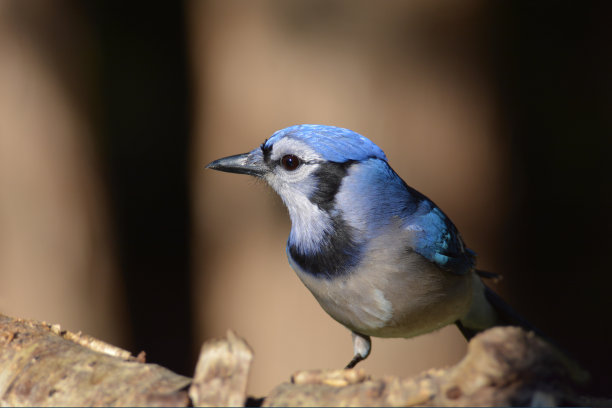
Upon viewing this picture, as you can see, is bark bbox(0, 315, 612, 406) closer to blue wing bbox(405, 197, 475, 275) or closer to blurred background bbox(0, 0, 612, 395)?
blue wing bbox(405, 197, 475, 275)

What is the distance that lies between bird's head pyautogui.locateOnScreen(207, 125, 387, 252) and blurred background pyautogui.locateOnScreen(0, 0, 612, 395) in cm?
157

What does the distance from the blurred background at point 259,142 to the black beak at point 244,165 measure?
57.8 inches

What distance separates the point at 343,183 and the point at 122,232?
2816 millimetres

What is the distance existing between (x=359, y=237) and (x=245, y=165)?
2.14 feet

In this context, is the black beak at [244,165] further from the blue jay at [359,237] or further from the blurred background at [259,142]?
the blurred background at [259,142]

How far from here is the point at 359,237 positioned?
2.54 metres

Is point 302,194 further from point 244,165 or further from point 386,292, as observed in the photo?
point 386,292

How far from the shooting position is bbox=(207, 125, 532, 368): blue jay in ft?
8.27

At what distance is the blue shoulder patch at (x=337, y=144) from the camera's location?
257 cm

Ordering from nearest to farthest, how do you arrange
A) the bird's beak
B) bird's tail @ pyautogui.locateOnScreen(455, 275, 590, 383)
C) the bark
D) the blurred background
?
the bark, the bird's beak, bird's tail @ pyautogui.locateOnScreen(455, 275, 590, 383), the blurred background

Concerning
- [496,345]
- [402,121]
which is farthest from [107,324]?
[496,345]

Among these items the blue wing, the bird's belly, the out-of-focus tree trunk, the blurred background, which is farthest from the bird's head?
the out-of-focus tree trunk

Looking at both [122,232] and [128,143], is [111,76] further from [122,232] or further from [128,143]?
[122,232]

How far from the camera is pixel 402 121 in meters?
4.24
